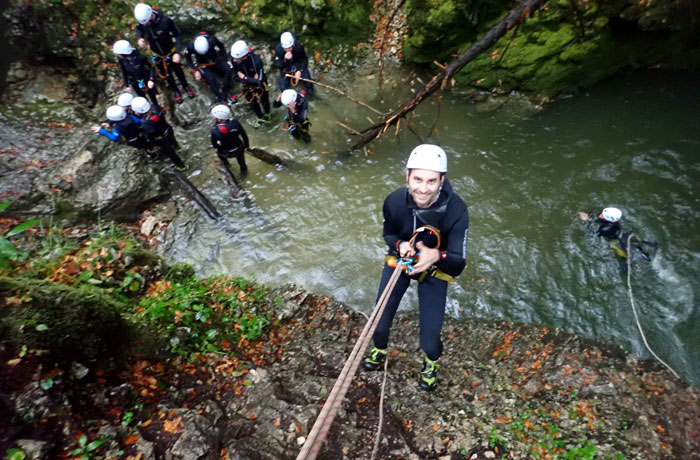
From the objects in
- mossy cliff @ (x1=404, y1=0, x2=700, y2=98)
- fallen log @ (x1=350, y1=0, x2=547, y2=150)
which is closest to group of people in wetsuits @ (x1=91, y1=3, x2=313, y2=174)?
fallen log @ (x1=350, y1=0, x2=547, y2=150)

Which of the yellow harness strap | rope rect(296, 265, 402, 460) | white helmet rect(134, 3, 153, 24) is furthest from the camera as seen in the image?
white helmet rect(134, 3, 153, 24)

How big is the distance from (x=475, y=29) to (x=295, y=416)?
9.62 m

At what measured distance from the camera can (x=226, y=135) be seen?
22.0ft

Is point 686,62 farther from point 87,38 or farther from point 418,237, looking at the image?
point 87,38

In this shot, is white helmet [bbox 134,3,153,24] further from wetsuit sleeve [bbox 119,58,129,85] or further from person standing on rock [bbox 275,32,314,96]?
person standing on rock [bbox 275,32,314,96]

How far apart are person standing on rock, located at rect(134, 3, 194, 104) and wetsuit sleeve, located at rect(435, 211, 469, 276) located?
27.4 ft

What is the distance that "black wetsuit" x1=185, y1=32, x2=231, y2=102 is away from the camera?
8.36m

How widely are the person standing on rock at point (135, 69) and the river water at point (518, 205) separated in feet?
4.38

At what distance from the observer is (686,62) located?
8.41 meters

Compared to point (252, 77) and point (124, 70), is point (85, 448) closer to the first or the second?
point (252, 77)

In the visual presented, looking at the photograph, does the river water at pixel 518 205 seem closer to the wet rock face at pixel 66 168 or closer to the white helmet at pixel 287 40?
the wet rock face at pixel 66 168

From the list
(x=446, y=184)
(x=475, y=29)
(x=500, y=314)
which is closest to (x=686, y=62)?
(x=475, y=29)

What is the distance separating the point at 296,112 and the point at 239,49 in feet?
6.61

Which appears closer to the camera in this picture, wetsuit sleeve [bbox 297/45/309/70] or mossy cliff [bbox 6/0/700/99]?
mossy cliff [bbox 6/0/700/99]
